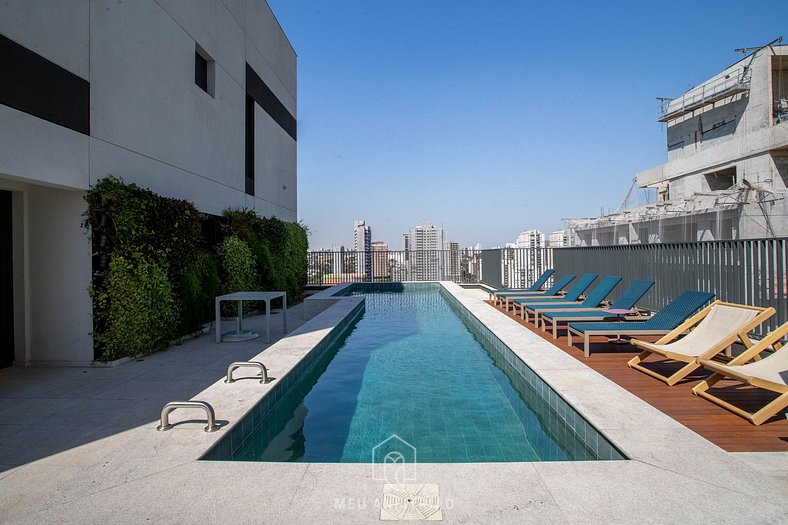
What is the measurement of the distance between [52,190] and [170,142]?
213cm

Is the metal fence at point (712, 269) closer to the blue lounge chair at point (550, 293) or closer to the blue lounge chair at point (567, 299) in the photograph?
the blue lounge chair at point (550, 293)

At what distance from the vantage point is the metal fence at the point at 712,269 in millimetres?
5168

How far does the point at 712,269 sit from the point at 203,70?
9.37 meters

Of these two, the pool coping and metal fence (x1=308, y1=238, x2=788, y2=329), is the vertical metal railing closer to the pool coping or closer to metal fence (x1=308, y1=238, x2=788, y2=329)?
metal fence (x1=308, y1=238, x2=788, y2=329)

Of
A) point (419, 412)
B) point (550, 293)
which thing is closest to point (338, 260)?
point (550, 293)

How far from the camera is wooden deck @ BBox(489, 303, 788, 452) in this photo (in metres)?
2.80

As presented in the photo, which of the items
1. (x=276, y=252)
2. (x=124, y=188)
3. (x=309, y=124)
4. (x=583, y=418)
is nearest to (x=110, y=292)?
(x=124, y=188)

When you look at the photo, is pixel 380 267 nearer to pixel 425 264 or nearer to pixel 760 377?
pixel 425 264

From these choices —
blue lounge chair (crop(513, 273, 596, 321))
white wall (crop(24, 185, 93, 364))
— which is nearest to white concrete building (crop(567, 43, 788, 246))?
blue lounge chair (crop(513, 273, 596, 321))

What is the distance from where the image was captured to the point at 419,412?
159 inches

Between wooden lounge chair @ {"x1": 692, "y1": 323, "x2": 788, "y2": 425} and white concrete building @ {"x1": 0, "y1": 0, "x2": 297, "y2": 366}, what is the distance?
20.7ft

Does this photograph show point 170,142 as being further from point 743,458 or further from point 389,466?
point 743,458

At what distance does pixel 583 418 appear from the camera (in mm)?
3143

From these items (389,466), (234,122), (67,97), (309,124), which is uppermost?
(309,124)
